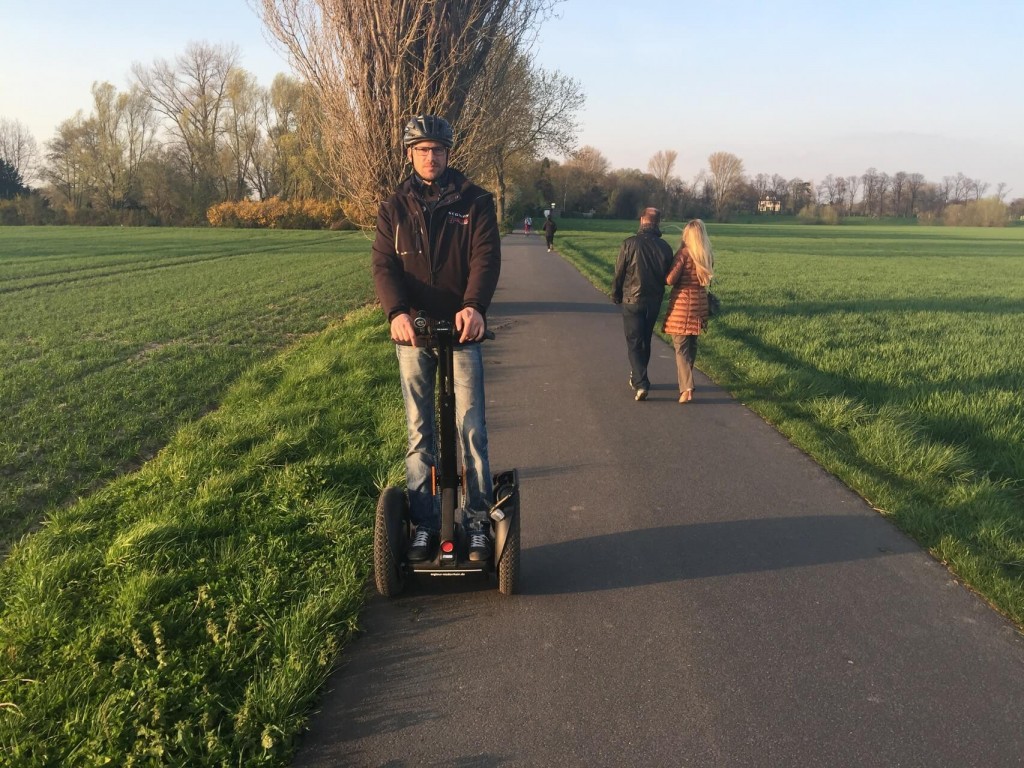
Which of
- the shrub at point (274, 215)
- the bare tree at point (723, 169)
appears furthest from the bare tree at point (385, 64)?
the shrub at point (274, 215)

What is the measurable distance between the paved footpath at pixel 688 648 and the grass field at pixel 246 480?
300 mm

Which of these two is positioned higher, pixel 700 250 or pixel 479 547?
pixel 700 250

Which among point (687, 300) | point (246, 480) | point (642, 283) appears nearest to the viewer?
point (246, 480)

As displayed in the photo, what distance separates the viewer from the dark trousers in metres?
7.44

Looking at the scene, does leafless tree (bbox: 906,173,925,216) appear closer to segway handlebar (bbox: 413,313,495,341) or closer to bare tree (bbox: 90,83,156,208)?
bare tree (bbox: 90,83,156,208)

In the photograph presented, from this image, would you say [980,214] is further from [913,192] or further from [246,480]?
[246,480]

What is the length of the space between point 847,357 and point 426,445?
7.74 metres

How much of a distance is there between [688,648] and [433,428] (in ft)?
5.25

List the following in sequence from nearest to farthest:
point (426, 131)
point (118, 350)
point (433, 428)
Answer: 1. point (426, 131)
2. point (433, 428)
3. point (118, 350)

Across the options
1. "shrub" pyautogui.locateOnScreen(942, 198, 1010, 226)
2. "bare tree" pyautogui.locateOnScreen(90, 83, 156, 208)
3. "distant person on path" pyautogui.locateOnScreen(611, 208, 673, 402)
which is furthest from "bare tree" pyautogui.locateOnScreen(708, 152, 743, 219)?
"shrub" pyautogui.locateOnScreen(942, 198, 1010, 226)

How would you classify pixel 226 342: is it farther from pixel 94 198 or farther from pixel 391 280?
pixel 94 198

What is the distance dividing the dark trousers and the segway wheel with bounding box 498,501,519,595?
4287 mm

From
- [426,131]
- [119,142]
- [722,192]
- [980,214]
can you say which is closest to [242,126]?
[119,142]

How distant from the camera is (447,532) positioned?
3.40 meters
